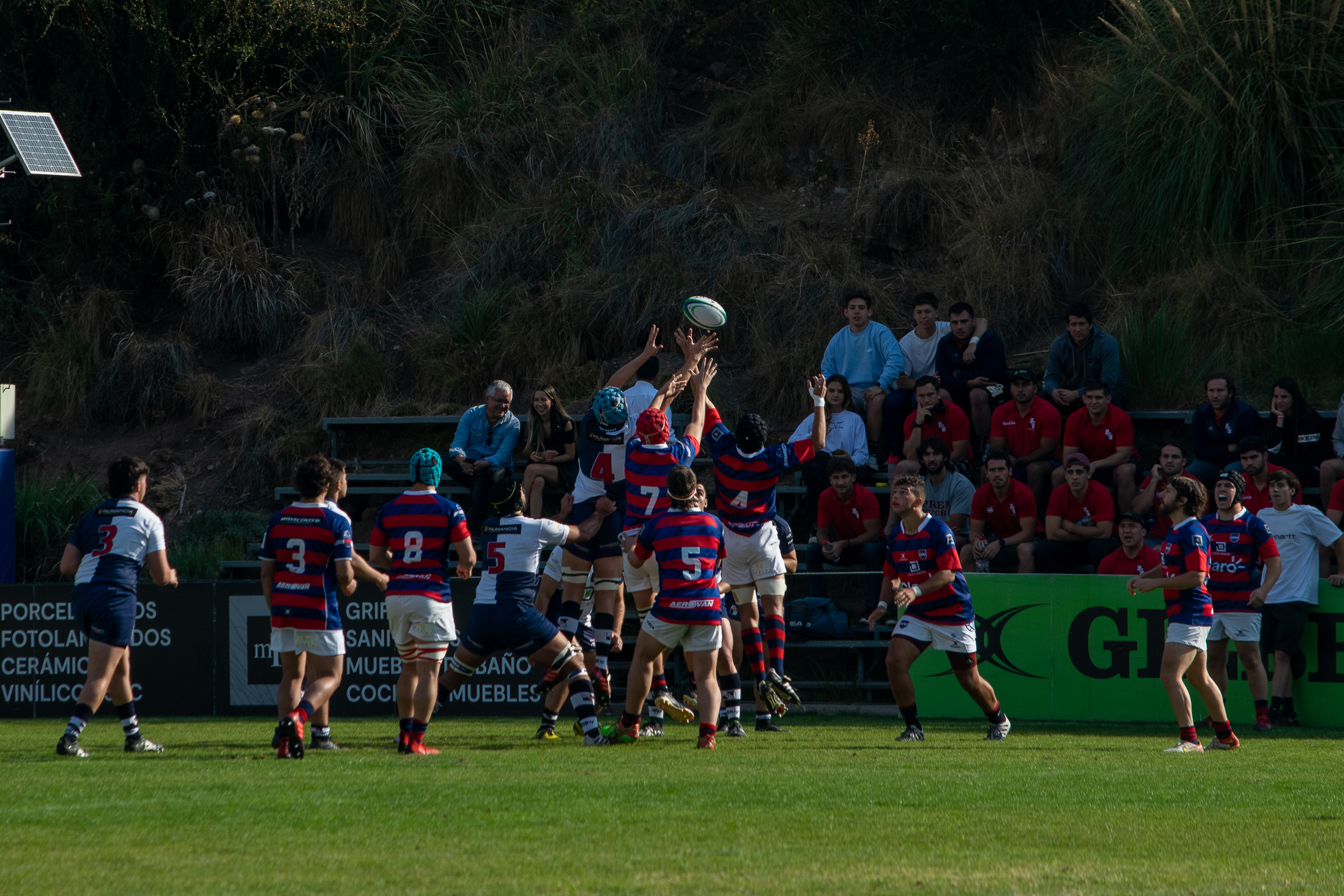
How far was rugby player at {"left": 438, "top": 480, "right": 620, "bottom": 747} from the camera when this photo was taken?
30.9 feet

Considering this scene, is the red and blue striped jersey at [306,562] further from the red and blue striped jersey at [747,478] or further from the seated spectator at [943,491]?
the seated spectator at [943,491]

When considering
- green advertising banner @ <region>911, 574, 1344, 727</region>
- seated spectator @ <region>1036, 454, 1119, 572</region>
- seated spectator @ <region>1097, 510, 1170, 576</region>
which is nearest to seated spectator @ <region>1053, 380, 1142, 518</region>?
seated spectator @ <region>1036, 454, 1119, 572</region>

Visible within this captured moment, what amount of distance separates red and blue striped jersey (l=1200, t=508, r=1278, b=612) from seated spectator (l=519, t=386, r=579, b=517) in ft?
21.9

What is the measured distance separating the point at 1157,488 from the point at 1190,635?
13.8 ft

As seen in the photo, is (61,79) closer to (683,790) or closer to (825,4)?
(825,4)

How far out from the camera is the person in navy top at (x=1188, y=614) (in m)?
9.59

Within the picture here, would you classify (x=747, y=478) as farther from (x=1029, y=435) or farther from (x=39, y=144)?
(x=39, y=144)

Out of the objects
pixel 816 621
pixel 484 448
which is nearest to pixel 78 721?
pixel 816 621

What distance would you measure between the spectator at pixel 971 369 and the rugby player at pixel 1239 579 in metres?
4.05

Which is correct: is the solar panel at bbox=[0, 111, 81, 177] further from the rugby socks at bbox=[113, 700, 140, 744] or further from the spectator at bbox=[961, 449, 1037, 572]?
the spectator at bbox=[961, 449, 1037, 572]

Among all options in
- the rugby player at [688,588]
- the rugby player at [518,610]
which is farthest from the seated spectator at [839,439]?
the rugby player at [518,610]

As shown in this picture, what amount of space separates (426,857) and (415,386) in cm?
1468

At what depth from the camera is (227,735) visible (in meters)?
10.7

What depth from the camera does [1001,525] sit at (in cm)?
1370
